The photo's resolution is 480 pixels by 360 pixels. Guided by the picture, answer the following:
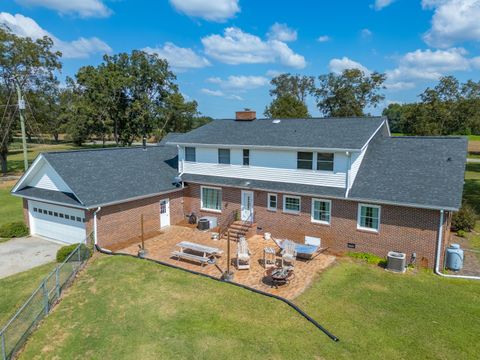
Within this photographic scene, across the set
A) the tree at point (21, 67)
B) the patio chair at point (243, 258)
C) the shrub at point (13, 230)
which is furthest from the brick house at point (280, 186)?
the tree at point (21, 67)

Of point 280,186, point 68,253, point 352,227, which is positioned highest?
point 280,186

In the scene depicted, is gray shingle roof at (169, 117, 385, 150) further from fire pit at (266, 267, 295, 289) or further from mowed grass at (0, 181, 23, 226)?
mowed grass at (0, 181, 23, 226)

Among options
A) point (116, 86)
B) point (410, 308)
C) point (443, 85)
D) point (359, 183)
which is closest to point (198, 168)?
point (359, 183)

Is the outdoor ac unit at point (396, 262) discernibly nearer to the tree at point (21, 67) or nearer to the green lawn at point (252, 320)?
the green lawn at point (252, 320)

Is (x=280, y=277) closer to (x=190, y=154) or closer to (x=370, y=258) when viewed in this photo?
(x=370, y=258)

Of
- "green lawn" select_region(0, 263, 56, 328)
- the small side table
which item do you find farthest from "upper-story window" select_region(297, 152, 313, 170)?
"green lawn" select_region(0, 263, 56, 328)

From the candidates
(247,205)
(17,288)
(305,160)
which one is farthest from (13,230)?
(305,160)
